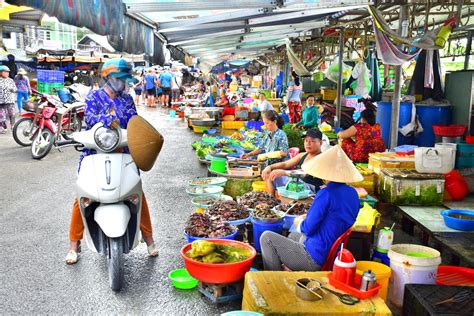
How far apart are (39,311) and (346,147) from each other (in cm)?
585

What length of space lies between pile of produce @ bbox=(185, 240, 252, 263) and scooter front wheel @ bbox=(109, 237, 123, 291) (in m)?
0.59

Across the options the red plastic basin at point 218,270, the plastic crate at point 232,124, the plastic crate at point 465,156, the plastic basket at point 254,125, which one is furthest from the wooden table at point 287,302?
the plastic crate at point 232,124

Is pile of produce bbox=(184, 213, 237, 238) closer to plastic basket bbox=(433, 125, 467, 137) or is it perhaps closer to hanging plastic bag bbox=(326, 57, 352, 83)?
plastic basket bbox=(433, 125, 467, 137)

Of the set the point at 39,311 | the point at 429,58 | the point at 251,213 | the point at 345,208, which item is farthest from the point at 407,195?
the point at 39,311

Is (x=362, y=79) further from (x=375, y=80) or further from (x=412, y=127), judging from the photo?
(x=412, y=127)

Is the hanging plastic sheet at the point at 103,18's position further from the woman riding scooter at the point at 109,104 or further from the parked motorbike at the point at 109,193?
the parked motorbike at the point at 109,193

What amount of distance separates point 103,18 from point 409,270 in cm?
313

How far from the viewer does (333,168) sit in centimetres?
373

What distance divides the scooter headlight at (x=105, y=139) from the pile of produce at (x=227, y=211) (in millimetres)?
1370

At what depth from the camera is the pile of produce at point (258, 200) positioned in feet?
17.4

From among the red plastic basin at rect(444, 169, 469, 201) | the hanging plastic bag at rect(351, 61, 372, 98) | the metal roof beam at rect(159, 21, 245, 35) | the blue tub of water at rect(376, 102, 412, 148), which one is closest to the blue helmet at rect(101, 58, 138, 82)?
the metal roof beam at rect(159, 21, 245, 35)

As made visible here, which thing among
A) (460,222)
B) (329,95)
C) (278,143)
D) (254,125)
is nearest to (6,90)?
(254,125)

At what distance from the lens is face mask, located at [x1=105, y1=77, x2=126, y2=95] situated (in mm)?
4434

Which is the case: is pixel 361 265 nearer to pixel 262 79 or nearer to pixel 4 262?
pixel 4 262
